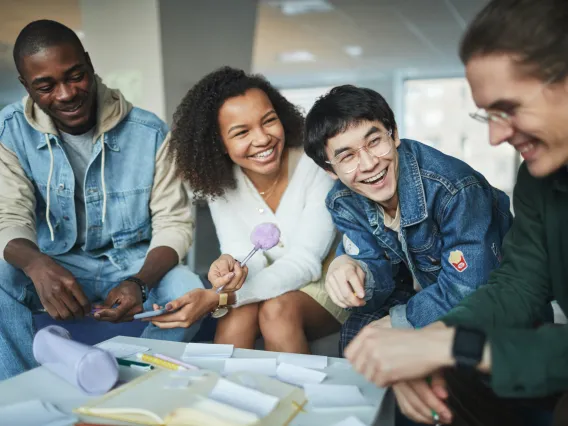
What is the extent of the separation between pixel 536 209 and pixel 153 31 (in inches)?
111

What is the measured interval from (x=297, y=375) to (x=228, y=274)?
2.05ft

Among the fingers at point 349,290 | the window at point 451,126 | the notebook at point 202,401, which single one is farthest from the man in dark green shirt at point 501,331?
the window at point 451,126

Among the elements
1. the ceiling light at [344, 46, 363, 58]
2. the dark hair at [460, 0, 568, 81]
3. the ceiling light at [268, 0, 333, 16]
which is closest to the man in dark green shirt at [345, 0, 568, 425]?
the dark hair at [460, 0, 568, 81]

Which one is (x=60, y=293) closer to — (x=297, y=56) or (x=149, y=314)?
(x=149, y=314)

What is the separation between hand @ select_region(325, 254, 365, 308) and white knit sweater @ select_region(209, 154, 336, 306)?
1.00 ft

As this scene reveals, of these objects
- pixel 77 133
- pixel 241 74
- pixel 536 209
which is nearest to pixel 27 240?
pixel 77 133

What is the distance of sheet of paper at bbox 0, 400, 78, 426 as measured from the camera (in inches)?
40.4

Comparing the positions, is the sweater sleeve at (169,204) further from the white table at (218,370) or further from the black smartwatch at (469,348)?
the black smartwatch at (469,348)

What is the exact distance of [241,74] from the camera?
2.24 metres

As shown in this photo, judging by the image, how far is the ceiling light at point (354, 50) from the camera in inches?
340

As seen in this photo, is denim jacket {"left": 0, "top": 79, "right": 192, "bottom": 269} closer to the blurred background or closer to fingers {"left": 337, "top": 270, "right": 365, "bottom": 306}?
the blurred background

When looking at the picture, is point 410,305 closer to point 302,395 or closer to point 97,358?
point 302,395

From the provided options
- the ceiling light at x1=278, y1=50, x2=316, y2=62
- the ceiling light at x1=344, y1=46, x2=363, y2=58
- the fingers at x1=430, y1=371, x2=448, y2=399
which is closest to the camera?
the fingers at x1=430, y1=371, x2=448, y2=399

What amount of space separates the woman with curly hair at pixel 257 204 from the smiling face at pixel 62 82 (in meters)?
0.35
